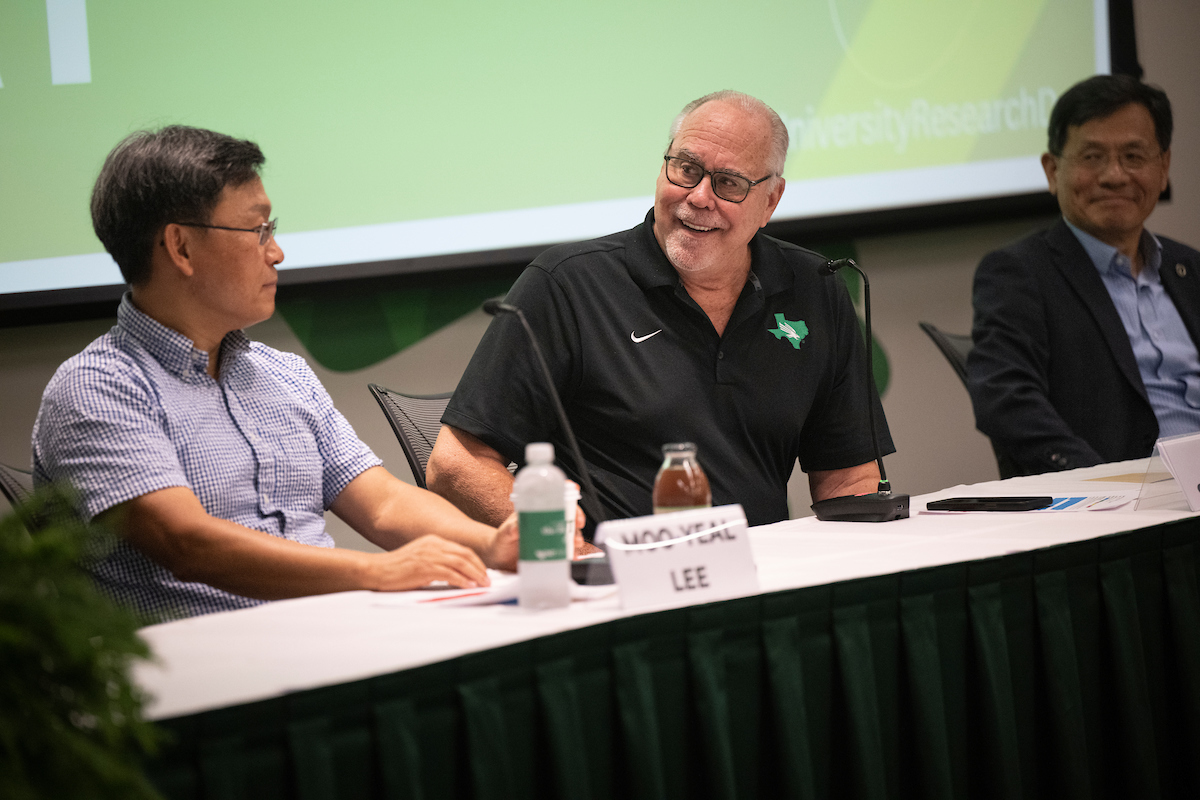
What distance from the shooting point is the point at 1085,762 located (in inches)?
53.2

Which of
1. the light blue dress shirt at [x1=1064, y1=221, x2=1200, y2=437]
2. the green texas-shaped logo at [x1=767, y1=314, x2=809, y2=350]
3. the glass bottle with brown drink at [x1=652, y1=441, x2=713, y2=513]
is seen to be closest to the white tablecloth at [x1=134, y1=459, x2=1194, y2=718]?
the glass bottle with brown drink at [x1=652, y1=441, x2=713, y2=513]

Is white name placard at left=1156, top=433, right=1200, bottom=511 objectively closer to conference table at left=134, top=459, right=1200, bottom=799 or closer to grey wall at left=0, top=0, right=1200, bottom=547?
conference table at left=134, top=459, right=1200, bottom=799

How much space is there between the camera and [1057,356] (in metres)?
2.63

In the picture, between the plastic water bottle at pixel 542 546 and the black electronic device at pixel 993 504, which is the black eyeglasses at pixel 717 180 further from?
the plastic water bottle at pixel 542 546

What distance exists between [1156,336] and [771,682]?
6.69ft

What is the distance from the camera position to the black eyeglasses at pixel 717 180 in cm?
197

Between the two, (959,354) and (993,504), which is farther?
(959,354)

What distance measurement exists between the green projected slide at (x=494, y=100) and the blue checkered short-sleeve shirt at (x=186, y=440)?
36.8 inches

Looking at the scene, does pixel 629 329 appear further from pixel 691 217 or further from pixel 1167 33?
pixel 1167 33

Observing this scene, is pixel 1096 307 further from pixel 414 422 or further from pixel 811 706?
pixel 811 706

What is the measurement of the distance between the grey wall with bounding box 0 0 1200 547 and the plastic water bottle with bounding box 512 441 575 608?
5.66 ft

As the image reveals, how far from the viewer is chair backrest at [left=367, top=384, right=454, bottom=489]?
2049 millimetres

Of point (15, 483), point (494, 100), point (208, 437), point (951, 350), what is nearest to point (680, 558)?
point (208, 437)

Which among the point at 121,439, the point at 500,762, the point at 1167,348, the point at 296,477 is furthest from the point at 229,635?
the point at 1167,348
